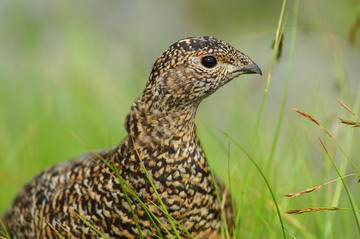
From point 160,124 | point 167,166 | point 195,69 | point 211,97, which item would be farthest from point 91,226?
point 211,97

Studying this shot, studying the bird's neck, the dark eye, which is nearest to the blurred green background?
the bird's neck

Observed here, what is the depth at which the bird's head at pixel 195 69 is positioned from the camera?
3549mm

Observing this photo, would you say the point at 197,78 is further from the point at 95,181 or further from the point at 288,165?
the point at 288,165

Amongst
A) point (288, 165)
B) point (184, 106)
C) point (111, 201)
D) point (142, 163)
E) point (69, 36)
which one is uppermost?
point (69, 36)

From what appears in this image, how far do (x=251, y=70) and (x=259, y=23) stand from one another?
22.5 feet

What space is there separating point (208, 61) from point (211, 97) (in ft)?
15.9

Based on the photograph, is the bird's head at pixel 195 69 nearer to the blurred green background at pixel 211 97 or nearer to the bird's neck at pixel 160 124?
the bird's neck at pixel 160 124

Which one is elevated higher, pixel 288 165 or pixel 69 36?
pixel 69 36

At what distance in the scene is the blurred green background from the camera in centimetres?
441

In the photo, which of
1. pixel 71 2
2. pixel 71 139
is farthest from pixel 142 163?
pixel 71 2

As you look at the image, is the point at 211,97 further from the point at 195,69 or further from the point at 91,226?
the point at 91,226

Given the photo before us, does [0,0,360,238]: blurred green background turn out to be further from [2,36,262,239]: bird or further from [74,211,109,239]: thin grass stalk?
[74,211,109,239]: thin grass stalk

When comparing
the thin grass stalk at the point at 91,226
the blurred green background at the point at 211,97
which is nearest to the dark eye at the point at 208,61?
the blurred green background at the point at 211,97

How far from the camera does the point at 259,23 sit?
10297mm
